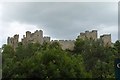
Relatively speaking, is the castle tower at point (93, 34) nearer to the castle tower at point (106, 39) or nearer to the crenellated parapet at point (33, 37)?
the castle tower at point (106, 39)

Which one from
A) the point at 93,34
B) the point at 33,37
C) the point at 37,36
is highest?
the point at 93,34

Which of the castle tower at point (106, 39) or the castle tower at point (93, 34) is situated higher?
the castle tower at point (93, 34)

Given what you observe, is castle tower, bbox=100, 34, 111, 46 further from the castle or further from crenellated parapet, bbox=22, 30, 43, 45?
crenellated parapet, bbox=22, 30, 43, 45

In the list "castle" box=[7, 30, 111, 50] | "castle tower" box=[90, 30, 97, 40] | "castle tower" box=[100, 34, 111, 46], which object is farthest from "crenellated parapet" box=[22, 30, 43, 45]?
"castle tower" box=[100, 34, 111, 46]

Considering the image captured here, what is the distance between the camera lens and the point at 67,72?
27578 millimetres

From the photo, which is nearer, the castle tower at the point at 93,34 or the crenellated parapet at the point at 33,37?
the castle tower at the point at 93,34

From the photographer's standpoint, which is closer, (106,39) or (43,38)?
(106,39)

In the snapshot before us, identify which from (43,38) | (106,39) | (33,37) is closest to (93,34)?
(106,39)

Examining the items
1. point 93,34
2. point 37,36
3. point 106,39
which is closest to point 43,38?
point 37,36

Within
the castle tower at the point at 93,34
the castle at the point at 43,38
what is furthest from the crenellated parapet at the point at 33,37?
the castle tower at the point at 93,34

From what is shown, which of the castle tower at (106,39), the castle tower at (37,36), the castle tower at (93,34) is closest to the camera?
the castle tower at (106,39)

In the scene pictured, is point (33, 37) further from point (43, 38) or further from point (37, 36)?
point (43, 38)

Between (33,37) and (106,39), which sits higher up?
(33,37)

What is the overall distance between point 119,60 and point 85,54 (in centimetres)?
3798
